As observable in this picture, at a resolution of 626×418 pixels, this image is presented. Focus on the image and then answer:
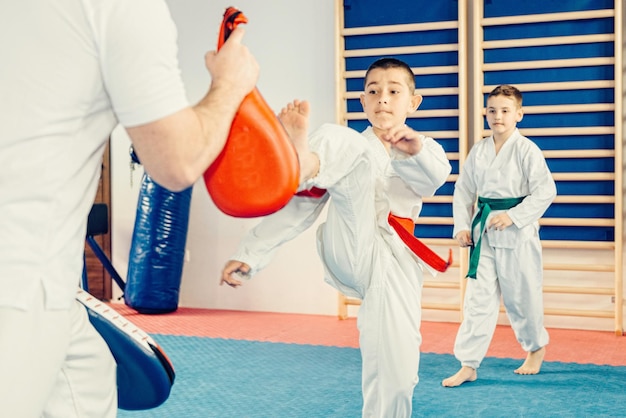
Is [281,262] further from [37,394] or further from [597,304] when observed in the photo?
[37,394]

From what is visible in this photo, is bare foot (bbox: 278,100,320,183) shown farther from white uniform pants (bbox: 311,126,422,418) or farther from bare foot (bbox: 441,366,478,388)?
bare foot (bbox: 441,366,478,388)

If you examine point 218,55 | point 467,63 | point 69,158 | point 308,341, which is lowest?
point 308,341

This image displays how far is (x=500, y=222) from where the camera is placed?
3.82m

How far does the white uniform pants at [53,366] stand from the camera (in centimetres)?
112

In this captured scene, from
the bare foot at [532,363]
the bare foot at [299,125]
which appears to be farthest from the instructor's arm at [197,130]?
the bare foot at [532,363]

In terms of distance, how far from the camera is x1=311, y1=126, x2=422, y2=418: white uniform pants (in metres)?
2.29

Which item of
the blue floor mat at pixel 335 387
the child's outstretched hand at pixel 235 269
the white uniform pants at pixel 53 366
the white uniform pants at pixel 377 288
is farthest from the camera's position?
the blue floor mat at pixel 335 387

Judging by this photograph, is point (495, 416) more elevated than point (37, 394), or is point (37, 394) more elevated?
point (37, 394)

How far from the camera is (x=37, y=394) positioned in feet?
3.79

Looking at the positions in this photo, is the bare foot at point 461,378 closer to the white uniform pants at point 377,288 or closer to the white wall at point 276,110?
the white uniform pants at point 377,288

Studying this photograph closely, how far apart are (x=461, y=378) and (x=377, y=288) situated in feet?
4.87

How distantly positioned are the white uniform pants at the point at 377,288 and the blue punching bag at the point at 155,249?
3344 millimetres

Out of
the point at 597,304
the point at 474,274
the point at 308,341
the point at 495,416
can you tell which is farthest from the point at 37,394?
the point at 597,304

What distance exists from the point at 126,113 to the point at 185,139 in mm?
95
